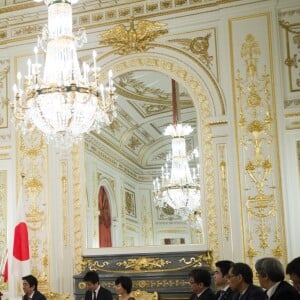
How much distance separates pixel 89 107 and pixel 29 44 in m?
3.22

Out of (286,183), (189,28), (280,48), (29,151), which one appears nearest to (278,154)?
(286,183)

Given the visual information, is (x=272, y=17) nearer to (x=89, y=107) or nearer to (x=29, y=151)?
(x=89, y=107)

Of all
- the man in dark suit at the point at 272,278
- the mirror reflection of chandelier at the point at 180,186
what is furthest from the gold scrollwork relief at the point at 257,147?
the man in dark suit at the point at 272,278

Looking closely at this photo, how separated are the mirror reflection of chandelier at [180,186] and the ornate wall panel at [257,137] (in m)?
0.64

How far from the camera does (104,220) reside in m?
8.98

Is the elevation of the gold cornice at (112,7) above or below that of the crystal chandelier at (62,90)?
above

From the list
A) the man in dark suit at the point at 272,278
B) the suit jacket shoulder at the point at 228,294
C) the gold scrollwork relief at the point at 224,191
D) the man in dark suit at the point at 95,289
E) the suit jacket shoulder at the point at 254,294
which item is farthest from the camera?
the gold scrollwork relief at the point at 224,191

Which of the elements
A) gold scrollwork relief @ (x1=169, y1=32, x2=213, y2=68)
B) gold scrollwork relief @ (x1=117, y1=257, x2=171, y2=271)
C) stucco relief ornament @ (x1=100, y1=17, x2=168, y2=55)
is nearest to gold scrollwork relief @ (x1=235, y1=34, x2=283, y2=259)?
gold scrollwork relief @ (x1=169, y1=32, x2=213, y2=68)

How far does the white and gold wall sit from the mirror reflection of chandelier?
15 cm

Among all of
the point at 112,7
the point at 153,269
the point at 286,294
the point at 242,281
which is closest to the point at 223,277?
the point at 242,281

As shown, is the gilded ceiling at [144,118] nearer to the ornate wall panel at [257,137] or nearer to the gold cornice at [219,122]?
the gold cornice at [219,122]

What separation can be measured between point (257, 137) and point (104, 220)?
2.50 metres

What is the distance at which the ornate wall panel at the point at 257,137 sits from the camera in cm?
820

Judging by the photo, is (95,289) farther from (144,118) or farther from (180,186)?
(144,118)
